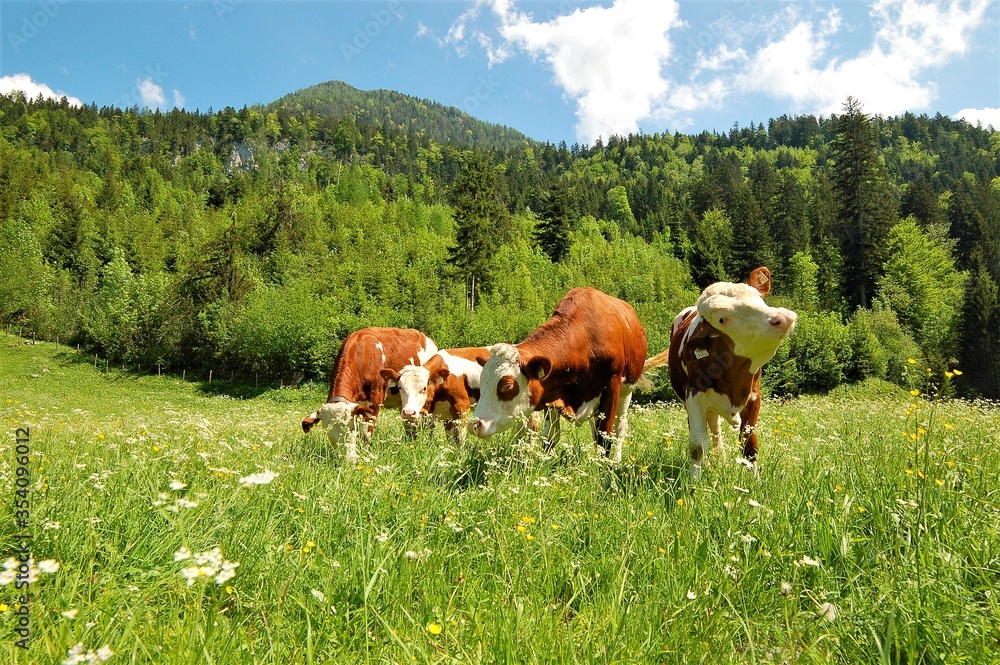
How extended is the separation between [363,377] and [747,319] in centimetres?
591

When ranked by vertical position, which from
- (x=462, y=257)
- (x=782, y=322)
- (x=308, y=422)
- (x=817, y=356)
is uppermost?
(x=462, y=257)

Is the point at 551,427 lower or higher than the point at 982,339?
higher

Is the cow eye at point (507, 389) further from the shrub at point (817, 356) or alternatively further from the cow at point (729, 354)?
the shrub at point (817, 356)

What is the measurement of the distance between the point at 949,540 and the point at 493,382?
3.73m

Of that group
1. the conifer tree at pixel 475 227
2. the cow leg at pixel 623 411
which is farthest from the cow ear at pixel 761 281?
the conifer tree at pixel 475 227

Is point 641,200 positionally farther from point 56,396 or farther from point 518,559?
point 518,559

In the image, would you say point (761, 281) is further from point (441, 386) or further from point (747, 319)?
point (441, 386)

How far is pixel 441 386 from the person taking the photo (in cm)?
842

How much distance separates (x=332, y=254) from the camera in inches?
2913

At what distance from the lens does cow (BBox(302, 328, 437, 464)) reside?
6.93 meters

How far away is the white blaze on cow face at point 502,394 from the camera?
545cm

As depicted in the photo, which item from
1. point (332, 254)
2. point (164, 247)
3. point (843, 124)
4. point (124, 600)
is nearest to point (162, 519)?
point (124, 600)

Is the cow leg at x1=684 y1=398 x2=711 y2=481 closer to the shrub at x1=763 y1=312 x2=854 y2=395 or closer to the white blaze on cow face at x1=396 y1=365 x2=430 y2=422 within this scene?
the white blaze on cow face at x1=396 y1=365 x2=430 y2=422

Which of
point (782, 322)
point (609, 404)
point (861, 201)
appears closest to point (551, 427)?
point (609, 404)
